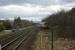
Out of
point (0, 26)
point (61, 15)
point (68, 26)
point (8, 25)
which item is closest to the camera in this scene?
point (68, 26)

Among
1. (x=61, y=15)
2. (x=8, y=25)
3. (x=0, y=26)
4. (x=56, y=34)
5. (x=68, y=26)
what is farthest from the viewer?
(x=8, y=25)

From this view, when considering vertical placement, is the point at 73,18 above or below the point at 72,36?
above

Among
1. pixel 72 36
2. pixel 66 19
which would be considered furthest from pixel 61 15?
pixel 72 36

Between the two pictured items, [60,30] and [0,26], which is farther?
[0,26]

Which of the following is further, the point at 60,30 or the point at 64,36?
the point at 60,30

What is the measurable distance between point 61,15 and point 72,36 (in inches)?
312

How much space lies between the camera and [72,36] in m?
30.3

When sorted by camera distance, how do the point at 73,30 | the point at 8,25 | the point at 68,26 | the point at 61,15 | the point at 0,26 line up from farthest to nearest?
the point at 8,25 < the point at 0,26 < the point at 61,15 < the point at 68,26 < the point at 73,30

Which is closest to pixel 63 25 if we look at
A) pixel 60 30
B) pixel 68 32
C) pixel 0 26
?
pixel 60 30

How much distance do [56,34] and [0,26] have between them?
741 inches

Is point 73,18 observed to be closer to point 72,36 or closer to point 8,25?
point 72,36

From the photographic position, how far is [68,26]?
32.3 metres

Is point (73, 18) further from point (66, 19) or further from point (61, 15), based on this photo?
point (61, 15)

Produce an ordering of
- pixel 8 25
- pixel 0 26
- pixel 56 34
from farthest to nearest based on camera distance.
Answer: pixel 8 25, pixel 0 26, pixel 56 34
